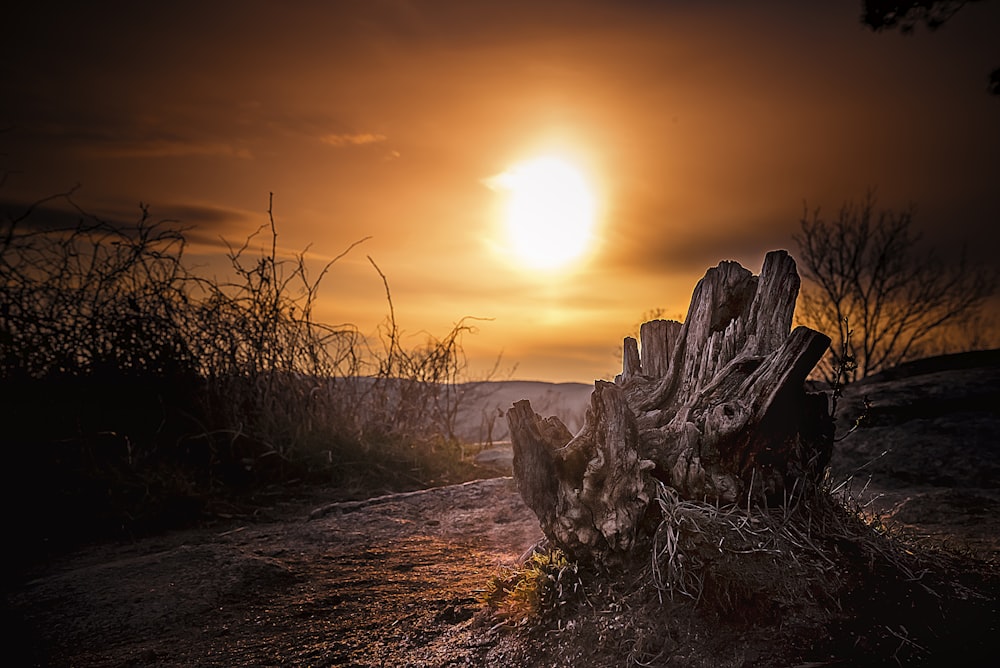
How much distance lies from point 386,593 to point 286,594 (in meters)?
0.64

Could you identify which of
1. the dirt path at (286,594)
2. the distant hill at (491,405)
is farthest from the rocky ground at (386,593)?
the distant hill at (491,405)

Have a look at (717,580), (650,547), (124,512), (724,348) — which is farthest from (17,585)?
(724,348)

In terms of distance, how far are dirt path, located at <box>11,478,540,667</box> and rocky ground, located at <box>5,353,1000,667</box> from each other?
1 centimetres

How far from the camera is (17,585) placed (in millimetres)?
4637

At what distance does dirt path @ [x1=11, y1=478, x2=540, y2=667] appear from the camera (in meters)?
3.43

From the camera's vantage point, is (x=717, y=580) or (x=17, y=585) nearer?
(x=717, y=580)

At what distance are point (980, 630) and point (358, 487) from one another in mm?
5598

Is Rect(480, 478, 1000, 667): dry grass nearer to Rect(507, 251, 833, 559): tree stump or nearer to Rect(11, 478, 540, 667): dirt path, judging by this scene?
Rect(507, 251, 833, 559): tree stump

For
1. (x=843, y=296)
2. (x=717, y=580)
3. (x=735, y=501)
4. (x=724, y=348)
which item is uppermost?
(x=843, y=296)

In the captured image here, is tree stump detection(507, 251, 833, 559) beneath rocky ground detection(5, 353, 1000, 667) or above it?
above

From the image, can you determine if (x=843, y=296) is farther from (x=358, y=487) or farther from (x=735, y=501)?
(x=735, y=501)

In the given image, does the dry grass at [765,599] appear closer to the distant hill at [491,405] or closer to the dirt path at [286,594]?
the dirt path at [286,594]

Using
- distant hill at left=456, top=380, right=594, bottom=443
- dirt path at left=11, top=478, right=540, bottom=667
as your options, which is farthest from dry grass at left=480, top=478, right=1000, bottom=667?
distant hill at left=456, top=380, right=594, bottom=443

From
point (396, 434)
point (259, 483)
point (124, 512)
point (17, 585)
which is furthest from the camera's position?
point (396, 434)
